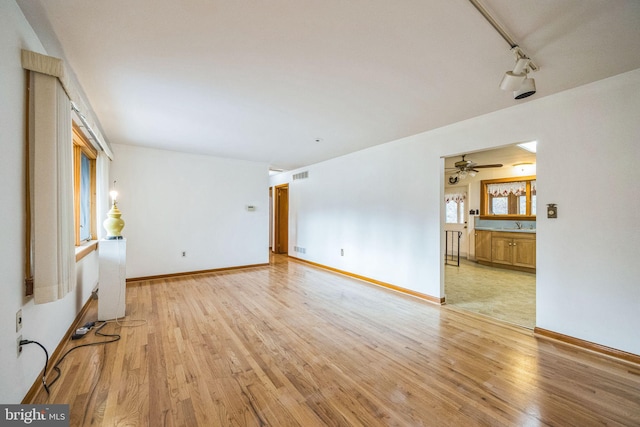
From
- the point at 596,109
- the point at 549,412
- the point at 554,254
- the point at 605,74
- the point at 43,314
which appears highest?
the point at 605,74

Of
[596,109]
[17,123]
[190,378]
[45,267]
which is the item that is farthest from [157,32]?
[596,109]

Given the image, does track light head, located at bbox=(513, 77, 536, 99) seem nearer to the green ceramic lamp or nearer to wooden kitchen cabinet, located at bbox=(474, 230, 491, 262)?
the green ceramic lamp

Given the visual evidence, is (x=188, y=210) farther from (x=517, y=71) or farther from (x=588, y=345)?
(x=588, y=345)

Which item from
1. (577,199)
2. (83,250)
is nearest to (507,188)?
(577,199)

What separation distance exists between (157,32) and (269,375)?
2589mm

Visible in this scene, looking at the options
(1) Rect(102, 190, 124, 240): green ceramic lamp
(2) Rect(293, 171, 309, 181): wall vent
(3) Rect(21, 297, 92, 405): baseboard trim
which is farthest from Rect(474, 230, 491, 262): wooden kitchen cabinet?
(3) Rect(21, 297, 92, 405): baseboard trim

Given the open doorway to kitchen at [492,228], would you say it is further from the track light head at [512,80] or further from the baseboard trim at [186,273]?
the baseboard trim at [186,273]

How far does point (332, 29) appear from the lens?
170cm

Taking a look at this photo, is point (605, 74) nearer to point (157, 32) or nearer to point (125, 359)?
point (157, 32)

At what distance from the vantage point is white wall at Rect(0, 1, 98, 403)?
4.65 ft

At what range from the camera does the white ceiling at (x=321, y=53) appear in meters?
1.54

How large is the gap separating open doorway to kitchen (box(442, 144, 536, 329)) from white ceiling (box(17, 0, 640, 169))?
7.45 feet

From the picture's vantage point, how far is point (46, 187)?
5.53ft

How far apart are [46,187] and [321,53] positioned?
2117mm
